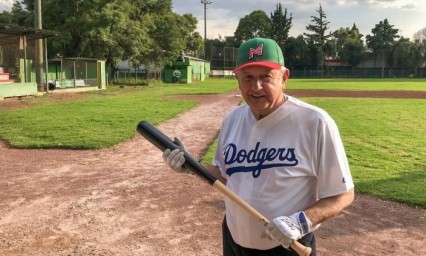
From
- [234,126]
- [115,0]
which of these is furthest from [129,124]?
[115,0]

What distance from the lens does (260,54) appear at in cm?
201

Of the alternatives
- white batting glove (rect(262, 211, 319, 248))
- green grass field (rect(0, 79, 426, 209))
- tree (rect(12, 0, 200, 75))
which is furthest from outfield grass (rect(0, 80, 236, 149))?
tree (rect(12, 0, 200, 75))

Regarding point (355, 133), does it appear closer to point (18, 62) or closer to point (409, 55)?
point (18, 62)

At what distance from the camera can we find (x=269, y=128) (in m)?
2.12

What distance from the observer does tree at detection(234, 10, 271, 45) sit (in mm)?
92938

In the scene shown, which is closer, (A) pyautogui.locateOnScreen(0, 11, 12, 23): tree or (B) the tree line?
(B) the tree line

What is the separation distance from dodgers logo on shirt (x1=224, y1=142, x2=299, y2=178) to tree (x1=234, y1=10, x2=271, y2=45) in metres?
92.3

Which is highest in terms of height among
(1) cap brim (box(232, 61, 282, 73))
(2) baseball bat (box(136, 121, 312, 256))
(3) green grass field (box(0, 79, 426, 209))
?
(1) cap brim (box(232, 61, 282, 73))

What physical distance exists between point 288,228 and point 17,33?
22544 millimetres

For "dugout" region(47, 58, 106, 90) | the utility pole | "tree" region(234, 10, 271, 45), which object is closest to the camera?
the utility pole

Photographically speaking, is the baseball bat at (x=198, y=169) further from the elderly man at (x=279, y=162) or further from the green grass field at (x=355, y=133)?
the green grass field at (x=355, y=133)

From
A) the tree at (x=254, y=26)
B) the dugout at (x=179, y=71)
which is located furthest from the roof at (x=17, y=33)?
the tree at (x=254, y=26)

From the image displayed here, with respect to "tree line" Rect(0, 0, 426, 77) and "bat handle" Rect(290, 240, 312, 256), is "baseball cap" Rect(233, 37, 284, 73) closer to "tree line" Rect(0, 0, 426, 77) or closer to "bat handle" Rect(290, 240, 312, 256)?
"bat handle" Rect(290, 240, 312, 256)

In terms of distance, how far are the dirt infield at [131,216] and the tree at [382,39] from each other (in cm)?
8016
